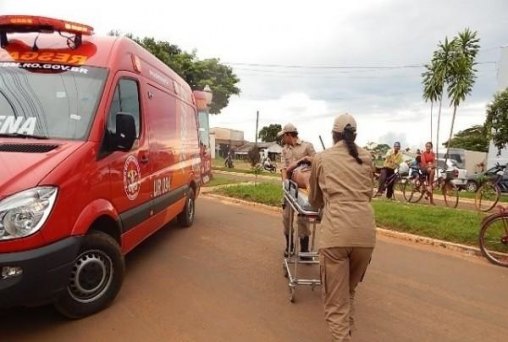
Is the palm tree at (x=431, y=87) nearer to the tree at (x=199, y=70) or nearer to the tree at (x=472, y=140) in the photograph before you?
the tree at (x=199, y=70)

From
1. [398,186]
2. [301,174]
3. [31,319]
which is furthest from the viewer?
[398,186]

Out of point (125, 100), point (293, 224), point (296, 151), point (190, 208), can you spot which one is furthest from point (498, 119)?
point (125, 100)

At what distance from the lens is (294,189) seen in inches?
182

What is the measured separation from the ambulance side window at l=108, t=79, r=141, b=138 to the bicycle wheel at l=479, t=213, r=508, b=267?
507cm

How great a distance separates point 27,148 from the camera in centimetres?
351

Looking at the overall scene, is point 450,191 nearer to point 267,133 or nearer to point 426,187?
point 426,187

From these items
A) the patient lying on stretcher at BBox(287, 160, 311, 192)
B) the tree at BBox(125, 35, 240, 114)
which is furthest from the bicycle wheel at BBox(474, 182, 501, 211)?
the tree at BBox(125, 35, 240, 114)

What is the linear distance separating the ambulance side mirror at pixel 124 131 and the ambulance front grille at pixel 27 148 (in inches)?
23.7

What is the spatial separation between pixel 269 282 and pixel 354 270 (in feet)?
6.22

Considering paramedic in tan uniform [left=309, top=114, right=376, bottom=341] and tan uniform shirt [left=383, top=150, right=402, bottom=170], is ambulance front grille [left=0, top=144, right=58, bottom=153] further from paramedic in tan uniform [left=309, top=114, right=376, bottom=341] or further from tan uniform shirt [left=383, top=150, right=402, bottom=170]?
tan uniform shirt [left=383, top=150, right=402, bottom=170]

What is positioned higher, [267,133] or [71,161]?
[71,161]

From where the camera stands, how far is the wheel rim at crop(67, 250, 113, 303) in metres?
3.74

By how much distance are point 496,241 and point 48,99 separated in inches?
245

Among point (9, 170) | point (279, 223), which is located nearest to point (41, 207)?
point (9, 170)
